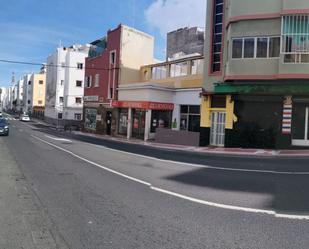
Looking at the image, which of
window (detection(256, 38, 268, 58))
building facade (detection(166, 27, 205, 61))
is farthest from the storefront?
building facade (detection(166, 27, 205, 61))

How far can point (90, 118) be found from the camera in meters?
45.5

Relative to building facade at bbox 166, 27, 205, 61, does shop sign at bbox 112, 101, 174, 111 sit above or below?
below

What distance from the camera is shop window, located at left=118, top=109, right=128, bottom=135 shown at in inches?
1437

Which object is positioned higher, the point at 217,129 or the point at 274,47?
the point at 274,47

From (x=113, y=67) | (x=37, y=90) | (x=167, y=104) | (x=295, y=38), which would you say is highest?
(x=37, y=90)

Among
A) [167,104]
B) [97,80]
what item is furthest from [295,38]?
[97,80]

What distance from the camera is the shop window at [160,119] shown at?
108 feet

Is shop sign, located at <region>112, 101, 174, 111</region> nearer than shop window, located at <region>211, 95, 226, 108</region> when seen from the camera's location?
No

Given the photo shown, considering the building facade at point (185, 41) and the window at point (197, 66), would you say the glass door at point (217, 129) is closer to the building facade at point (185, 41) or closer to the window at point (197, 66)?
the window at point (197, 66)

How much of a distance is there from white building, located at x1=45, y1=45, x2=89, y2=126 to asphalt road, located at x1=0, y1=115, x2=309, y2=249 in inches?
2002

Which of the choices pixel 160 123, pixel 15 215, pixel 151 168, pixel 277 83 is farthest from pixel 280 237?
pixel 160 123

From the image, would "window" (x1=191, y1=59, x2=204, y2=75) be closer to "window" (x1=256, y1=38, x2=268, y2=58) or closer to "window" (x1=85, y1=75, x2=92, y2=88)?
"window" (x1=256, y1=38, x2=268, y2=58)

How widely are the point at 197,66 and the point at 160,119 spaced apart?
19.3 ft

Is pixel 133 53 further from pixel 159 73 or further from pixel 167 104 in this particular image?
pixel 167 104
